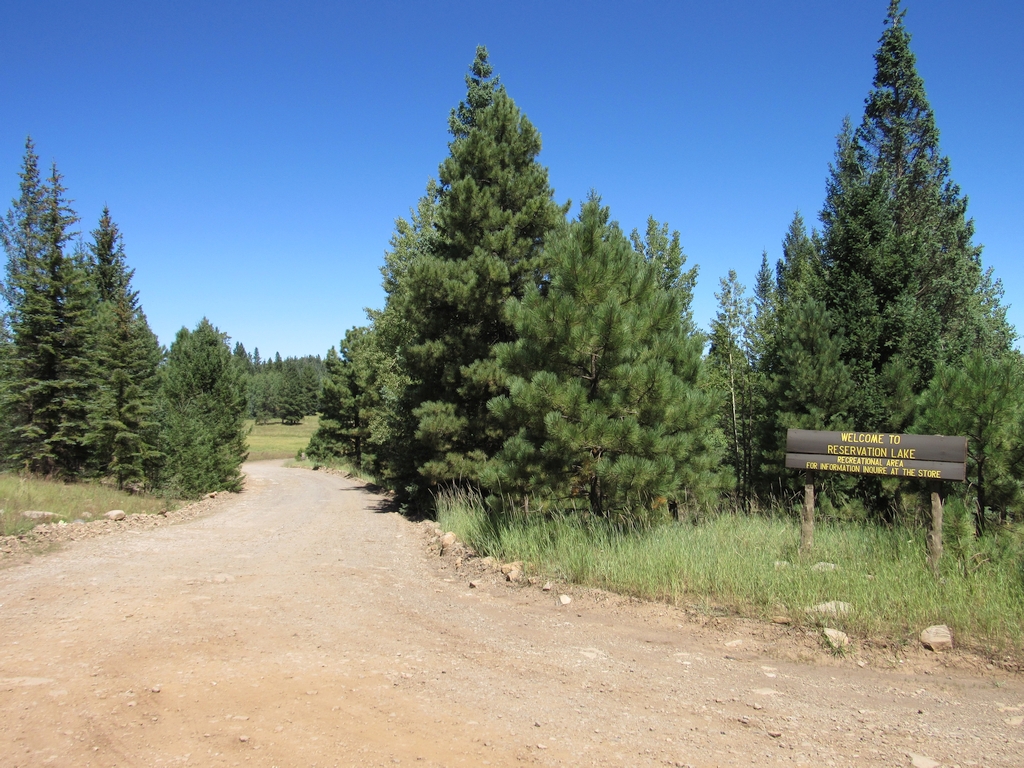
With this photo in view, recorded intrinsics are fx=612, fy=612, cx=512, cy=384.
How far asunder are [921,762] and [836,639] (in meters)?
2.11

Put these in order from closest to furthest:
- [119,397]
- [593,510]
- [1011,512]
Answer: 1. [1011,512]
2. [593,510]
3. [119,397]

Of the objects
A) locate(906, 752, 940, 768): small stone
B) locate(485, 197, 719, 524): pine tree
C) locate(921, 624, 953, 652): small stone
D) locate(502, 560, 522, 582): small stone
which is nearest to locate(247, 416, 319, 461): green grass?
locate(485, 197, 719, 524): pine tree

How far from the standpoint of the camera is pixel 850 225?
12430mm

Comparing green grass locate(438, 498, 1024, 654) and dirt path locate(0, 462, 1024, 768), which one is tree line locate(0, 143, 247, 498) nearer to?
dirt path locate(0, 462, 1024, 768)

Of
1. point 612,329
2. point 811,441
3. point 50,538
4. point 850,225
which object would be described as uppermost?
point 850,225

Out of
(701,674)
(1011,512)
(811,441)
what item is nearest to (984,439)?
(1011,512)

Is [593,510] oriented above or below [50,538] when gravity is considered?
above

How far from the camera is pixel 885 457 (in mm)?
7426

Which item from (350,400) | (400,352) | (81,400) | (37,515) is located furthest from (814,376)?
(350,400)

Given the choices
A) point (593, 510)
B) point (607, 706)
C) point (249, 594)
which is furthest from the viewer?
point (593, 510)

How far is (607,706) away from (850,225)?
11.5m

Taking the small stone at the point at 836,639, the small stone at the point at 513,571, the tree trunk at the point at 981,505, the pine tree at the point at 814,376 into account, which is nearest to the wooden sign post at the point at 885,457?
the tree trunk at the point at 981,505

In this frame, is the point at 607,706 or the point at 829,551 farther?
the point at 829,551

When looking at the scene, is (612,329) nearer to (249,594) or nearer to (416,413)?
(249,594)
